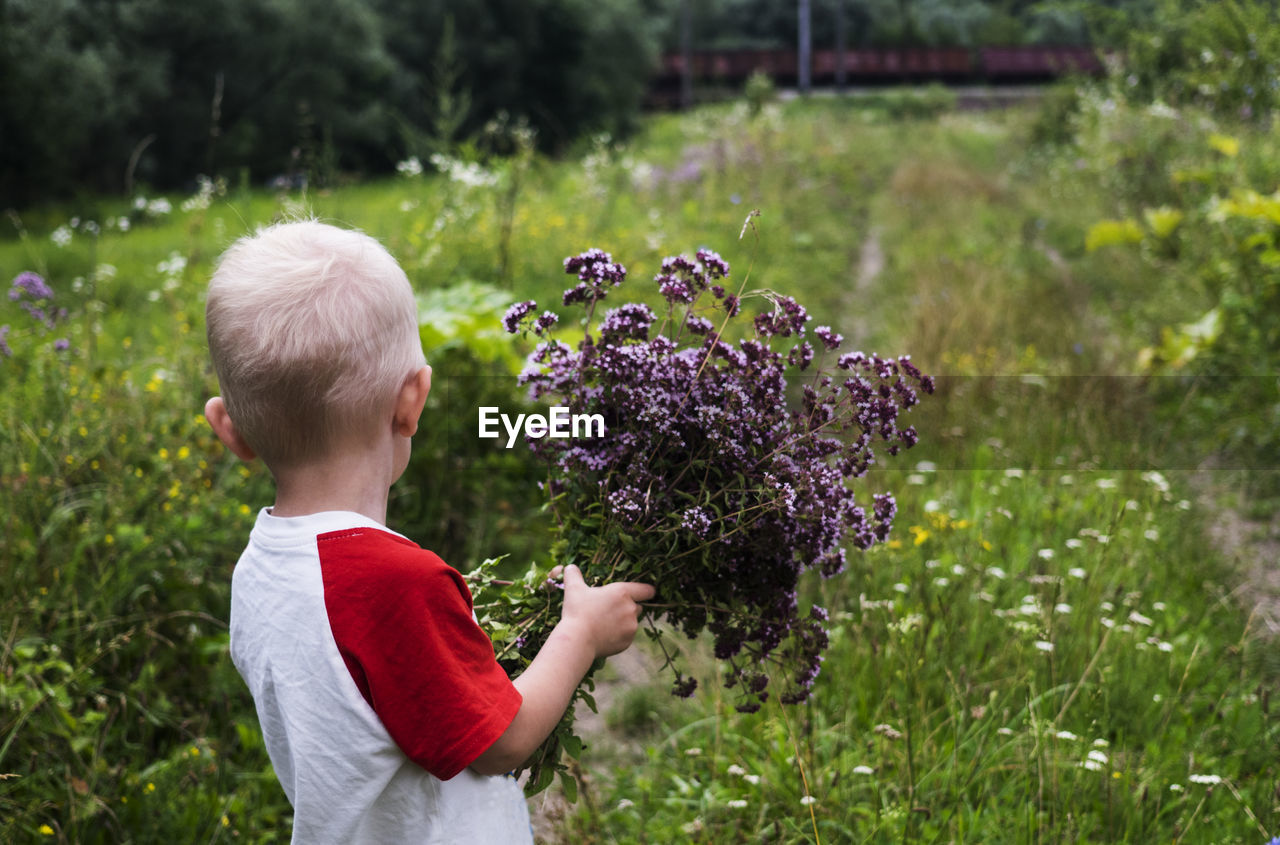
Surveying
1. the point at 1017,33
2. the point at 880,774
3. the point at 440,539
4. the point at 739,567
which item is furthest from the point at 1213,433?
the point at 1017,33

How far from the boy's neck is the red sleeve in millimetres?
115

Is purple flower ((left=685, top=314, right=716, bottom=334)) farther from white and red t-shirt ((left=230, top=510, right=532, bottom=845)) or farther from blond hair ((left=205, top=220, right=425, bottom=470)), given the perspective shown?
white and red t-shirt ((left=230, top=510, right=532, bottom=845))

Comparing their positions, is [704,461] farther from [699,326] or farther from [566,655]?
[566,655]

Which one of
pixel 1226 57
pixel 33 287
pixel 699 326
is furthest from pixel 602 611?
pixel 1226 57

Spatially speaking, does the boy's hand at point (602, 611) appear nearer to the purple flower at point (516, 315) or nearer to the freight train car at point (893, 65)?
the purple flower at point (516, 315)

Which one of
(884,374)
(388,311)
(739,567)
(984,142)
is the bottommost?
(984,142)

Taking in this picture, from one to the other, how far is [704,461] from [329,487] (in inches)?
24.4

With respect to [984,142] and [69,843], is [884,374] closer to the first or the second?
[69,843]

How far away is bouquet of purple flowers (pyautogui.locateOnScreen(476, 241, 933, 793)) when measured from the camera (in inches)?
61.2

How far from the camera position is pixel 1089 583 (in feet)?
10.3

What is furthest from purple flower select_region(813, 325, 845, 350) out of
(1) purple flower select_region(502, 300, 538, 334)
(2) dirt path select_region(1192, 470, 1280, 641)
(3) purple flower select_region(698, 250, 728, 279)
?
(2) dirt path select_region(1192, 470, 1280, 641)

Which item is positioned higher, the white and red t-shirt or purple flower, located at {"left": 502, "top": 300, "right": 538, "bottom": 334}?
purple flower, located at {"left": 502, "top": 300, "right": 538, "bottom": 334}

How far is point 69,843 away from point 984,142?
22752 mm

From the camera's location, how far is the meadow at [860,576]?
2391 mm
